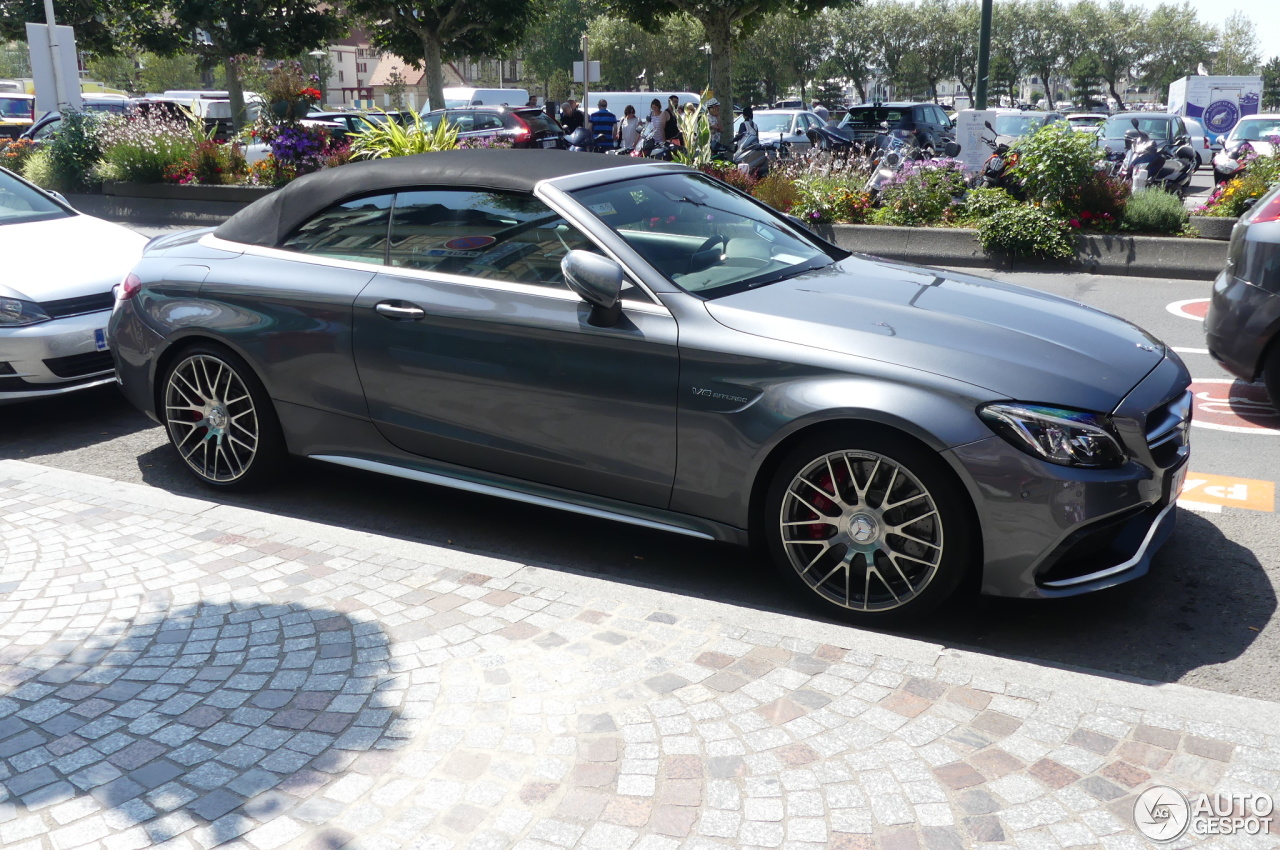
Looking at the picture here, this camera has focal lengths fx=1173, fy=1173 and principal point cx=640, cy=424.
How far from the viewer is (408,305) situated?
4.83 m

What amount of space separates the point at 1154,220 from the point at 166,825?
12118 millimetres

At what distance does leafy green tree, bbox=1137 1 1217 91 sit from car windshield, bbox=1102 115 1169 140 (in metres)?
73.9

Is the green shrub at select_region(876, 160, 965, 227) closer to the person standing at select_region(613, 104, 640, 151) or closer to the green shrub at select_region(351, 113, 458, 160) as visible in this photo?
the green shrub at select_region(351, 113, 458, 160)

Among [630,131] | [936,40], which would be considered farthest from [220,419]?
[936,40]

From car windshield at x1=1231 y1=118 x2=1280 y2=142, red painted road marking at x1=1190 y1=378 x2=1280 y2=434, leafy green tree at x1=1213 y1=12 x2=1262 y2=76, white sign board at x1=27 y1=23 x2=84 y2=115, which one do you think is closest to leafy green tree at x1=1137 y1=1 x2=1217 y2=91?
leafy green tree at x1=1213 y1=12 x2=1262 y2=76

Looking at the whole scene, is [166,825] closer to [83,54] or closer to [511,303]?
[511,303]

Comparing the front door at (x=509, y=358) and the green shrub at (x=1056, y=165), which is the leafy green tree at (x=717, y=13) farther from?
the front door at (x=509, y=358)

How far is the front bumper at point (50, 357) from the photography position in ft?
21.2

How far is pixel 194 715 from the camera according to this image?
3.30m

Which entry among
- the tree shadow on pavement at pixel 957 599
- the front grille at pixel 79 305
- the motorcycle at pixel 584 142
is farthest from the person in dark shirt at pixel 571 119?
the tree shadow on pavement at pixel 957 599

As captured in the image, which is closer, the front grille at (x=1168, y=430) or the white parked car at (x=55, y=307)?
the front grille at (x=1168, y=430)

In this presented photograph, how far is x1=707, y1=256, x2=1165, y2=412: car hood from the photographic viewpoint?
3.86m

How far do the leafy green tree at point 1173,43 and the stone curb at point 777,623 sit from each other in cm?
10043

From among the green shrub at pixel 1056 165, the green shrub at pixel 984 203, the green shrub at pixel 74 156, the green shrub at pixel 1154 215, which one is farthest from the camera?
the green shrub at pixel 74 156
